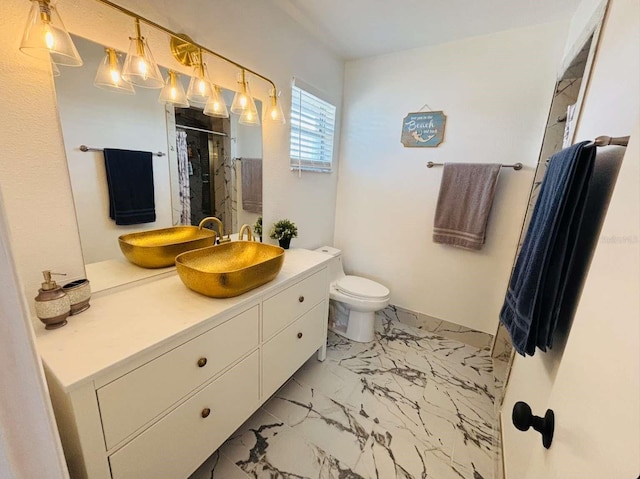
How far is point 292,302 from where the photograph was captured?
1.52 metres

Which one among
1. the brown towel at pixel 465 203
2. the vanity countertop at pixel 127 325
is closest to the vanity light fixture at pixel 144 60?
the vanity countertop at pixel 127 325

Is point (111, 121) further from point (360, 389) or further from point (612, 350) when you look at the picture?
point (360, 389)

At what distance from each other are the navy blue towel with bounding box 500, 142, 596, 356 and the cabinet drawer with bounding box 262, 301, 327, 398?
1076mm

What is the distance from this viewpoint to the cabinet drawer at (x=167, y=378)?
82 cm

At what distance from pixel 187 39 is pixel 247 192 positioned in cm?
82

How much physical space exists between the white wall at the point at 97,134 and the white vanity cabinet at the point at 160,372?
28cm

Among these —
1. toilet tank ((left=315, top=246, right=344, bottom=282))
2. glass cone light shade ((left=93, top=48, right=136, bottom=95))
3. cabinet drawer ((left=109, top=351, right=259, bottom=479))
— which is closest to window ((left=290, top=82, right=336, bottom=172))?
toilet tank ((left=315, top=246, right=344, bottom=282))

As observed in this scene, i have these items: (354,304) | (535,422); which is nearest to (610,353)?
(535,422)

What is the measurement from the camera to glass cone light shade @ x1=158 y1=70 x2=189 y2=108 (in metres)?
1.22

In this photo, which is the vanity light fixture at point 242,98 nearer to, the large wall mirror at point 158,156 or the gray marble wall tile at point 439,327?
the large wall mirror at point 158,156

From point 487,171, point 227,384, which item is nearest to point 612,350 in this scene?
point 227,384

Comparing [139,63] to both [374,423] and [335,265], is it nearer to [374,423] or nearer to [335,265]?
[335,265]

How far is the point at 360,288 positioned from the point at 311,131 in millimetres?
1339

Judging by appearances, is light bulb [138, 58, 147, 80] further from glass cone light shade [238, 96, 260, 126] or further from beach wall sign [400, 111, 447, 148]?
beach wall sign [400, 111, 447, 148]
